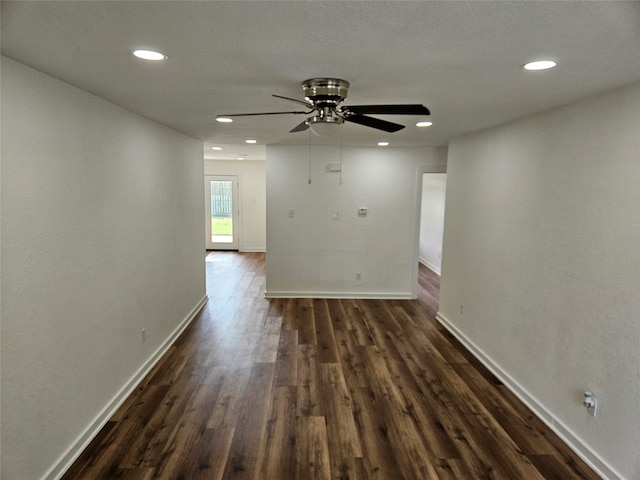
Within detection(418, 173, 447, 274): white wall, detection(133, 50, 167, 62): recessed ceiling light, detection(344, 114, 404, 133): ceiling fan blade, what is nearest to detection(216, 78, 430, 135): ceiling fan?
detection(344, 114, 404, 133): ceiling fan blade

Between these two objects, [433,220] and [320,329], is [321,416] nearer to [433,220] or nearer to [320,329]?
[320,329]

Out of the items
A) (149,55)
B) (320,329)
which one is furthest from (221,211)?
(149,55)

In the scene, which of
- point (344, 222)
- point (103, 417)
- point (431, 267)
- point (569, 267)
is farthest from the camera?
point (431, 267)

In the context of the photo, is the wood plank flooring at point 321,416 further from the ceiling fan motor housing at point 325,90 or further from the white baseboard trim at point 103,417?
the ceiling fan motor housing at point 325,90

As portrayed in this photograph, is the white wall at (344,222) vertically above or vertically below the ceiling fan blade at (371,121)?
below

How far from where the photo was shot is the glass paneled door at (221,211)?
9672mm

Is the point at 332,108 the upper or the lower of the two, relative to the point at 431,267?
upper

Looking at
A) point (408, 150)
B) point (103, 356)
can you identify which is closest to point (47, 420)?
point (103, 356)

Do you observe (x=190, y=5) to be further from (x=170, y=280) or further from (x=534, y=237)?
(x=170, y=280)

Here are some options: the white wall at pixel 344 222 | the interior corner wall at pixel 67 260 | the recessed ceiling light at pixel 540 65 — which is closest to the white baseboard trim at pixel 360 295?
the white wall at pixel 344 222

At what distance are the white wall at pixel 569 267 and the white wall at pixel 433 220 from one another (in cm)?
399

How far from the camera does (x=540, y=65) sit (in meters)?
1.84

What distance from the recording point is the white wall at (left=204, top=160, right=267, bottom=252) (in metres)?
9.53

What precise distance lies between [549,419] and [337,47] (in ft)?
9.65
